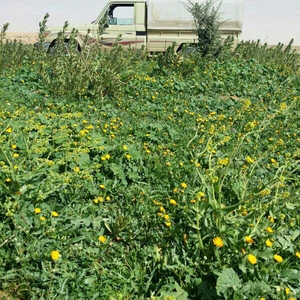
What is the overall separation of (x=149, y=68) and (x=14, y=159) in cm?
652

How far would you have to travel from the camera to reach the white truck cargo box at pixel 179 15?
13.8 m

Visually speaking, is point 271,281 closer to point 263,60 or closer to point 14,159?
point 14,159

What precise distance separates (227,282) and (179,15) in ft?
44.2

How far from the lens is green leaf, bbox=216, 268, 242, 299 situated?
2.03m

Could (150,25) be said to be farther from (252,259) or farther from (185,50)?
(252,259)

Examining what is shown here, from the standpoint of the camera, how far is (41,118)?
172 inches

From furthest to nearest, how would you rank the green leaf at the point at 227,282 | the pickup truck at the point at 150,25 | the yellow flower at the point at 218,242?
the pickup truck at the point at 150,25 < the yellow flower at the point at 218,242 < the green leaf at the point at 227,282

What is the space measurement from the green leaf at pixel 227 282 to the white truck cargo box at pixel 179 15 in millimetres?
12790

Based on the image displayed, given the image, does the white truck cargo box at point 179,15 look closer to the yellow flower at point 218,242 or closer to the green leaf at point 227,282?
the yellow flower at point 218,242

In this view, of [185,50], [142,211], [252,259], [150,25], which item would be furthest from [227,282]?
[150,25]

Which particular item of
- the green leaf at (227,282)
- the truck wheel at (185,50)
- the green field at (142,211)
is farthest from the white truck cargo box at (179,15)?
the green leaf at (227,282)

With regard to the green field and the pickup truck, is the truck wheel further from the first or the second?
the green field

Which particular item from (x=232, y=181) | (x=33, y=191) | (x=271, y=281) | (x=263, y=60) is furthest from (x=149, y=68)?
(x=271, y=281)

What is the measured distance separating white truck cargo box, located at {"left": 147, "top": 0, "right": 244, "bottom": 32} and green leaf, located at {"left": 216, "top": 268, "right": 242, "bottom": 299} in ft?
42.0
